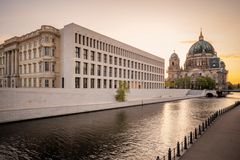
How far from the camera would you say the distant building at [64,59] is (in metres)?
54.6

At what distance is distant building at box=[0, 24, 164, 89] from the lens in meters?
54.6

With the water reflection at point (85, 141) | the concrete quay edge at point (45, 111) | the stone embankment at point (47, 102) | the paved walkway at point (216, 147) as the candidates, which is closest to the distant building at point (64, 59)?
the stone embankment at point (47, 102)

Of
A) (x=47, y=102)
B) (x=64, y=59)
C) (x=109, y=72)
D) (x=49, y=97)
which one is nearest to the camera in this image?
(x=47, y=102)

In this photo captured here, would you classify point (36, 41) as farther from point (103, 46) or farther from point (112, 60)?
point (112, 60)

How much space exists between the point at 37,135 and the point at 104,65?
142 ft

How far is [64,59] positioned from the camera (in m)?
55.2

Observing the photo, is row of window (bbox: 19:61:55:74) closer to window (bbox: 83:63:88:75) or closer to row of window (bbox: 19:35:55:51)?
row of window (bbox: 19:35:55:51)

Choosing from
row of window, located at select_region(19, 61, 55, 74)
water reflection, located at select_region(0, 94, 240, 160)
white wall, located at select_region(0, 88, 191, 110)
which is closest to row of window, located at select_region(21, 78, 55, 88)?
row of window, located at select_region(19, 61, 55, 74)

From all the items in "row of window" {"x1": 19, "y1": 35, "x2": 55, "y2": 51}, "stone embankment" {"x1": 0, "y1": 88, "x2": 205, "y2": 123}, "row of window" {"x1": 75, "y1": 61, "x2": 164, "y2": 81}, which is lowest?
"stone embankment" {"x1": 0, "y1": 88, "x2": 205, "y2": 123}

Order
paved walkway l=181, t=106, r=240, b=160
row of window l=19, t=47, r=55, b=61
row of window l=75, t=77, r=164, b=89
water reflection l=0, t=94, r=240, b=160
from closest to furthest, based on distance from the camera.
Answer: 1. paved walkway l=181, t=106, r=240, b=160
2. water reflection l=0, t=94, r=240, b=160
3. row of window l=19, t=47, r=55, b=61
4. row of window l=75, t=77, r=164, b=89

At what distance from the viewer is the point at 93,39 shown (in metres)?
61.4

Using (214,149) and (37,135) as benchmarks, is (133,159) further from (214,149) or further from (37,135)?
(37,135)

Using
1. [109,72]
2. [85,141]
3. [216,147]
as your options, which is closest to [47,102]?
[85,141]

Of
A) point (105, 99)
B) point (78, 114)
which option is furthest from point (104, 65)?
point (78, 114)
